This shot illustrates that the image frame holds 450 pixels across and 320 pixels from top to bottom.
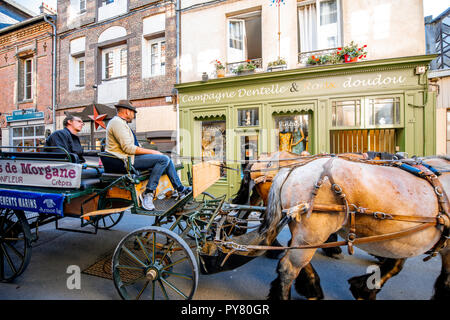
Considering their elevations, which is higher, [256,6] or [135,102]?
[256,6]

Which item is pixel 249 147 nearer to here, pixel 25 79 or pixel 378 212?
pixel 378 212

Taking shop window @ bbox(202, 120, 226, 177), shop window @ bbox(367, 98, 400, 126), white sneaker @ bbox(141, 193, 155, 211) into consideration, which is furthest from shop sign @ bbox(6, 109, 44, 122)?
shop window @ bbox(367, 98, 400, 126)

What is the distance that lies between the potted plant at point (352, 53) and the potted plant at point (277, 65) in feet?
5.39

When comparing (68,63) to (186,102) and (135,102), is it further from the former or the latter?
(186,102)

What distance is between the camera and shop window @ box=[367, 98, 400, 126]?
6.69 meters

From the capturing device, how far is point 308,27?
25.3 ft

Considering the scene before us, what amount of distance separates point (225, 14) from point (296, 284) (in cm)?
890

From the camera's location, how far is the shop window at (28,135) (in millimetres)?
11787

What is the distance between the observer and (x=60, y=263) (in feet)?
12.0

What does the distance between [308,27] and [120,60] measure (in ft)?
26.3

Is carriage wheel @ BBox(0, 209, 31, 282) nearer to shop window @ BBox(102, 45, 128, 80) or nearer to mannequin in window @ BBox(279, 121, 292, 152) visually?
mannequin in window @ BBox(279, 121, 292, 152)

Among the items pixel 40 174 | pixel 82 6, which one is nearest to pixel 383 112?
pixel 40 174

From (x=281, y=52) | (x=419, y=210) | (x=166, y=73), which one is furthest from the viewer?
(x=166, y=73)

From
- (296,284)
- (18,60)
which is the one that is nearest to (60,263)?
(296,284)
